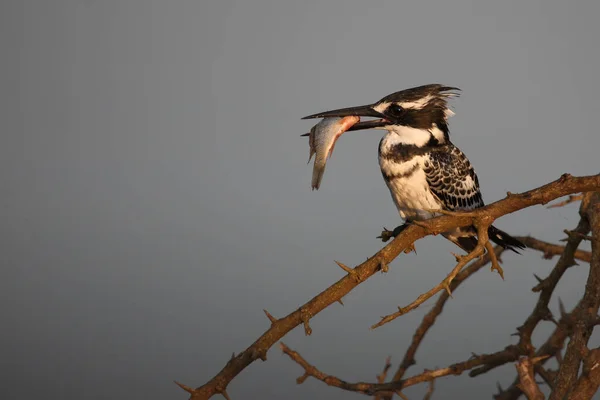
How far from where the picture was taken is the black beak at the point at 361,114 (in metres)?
5.02

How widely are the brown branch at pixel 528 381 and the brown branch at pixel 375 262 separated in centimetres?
129

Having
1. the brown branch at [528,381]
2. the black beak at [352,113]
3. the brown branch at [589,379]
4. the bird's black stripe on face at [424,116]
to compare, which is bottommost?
the brown branch at [589,379]

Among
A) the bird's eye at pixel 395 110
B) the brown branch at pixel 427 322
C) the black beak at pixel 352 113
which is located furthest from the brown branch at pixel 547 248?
the black beak at pixel 352 113

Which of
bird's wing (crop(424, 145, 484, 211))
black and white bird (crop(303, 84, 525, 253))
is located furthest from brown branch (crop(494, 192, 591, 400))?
bird's wing (crop(424, 145, 484, 211))

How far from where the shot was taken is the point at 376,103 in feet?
17.3

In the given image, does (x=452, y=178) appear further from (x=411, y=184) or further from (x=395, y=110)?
(x=395, y=110)

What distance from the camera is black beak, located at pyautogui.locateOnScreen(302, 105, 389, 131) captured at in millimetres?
5023

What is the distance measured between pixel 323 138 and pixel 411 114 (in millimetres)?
828

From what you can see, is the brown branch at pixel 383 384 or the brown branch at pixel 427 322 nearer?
the brown branch at pixel 383 384

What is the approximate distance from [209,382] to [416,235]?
4.34 feet

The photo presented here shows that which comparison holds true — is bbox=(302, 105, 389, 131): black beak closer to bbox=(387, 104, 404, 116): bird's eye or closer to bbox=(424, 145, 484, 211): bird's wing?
bbox=(387, 104, 404, 116): bird's eye

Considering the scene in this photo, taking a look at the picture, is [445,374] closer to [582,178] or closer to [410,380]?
[410,380]

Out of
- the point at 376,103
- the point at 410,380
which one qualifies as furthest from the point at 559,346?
the point at 376,103

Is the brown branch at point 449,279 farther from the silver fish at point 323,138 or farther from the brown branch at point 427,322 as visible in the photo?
the brown branch at point 427,322
